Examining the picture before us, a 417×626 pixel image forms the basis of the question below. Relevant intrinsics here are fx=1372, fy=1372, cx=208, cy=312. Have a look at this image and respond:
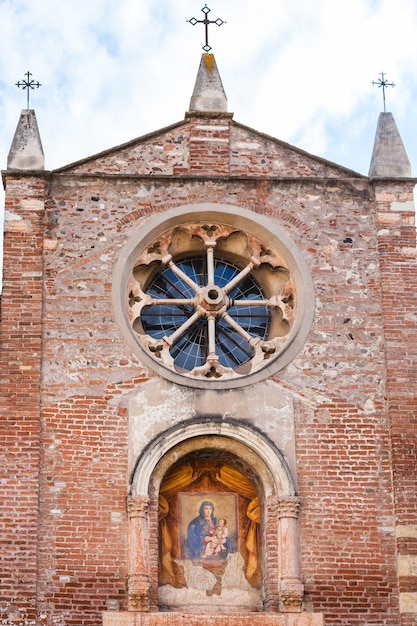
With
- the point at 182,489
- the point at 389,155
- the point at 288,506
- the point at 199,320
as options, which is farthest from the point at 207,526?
the point at 389,155

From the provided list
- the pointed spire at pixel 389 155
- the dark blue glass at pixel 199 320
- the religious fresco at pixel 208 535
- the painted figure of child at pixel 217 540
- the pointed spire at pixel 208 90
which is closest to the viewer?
the religious fresco at pixel 208 535

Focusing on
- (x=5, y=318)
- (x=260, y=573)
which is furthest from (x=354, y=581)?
(x=5, y=318)

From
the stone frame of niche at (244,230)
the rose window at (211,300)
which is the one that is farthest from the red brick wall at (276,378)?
the rose window at (211,300)

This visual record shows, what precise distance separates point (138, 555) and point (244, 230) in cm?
529

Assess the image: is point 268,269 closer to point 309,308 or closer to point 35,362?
point 309,308

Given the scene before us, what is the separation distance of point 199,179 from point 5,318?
3662mm

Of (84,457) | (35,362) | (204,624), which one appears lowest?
(204,624)

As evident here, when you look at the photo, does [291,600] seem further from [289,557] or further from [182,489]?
[182,489]

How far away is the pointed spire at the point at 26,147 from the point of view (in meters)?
20.5

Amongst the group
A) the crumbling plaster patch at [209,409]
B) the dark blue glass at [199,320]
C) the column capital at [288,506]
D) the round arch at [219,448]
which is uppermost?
the dark blue glass at [199,320]

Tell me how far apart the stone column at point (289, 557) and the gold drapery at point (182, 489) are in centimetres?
75

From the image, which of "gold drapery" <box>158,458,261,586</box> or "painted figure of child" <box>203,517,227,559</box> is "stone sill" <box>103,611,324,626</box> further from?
"painted figure of child" <box>203,517,227,559</box>

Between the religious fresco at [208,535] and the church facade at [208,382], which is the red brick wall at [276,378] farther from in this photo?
the religious fresco at [208,535]

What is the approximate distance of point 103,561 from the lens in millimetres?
18219
